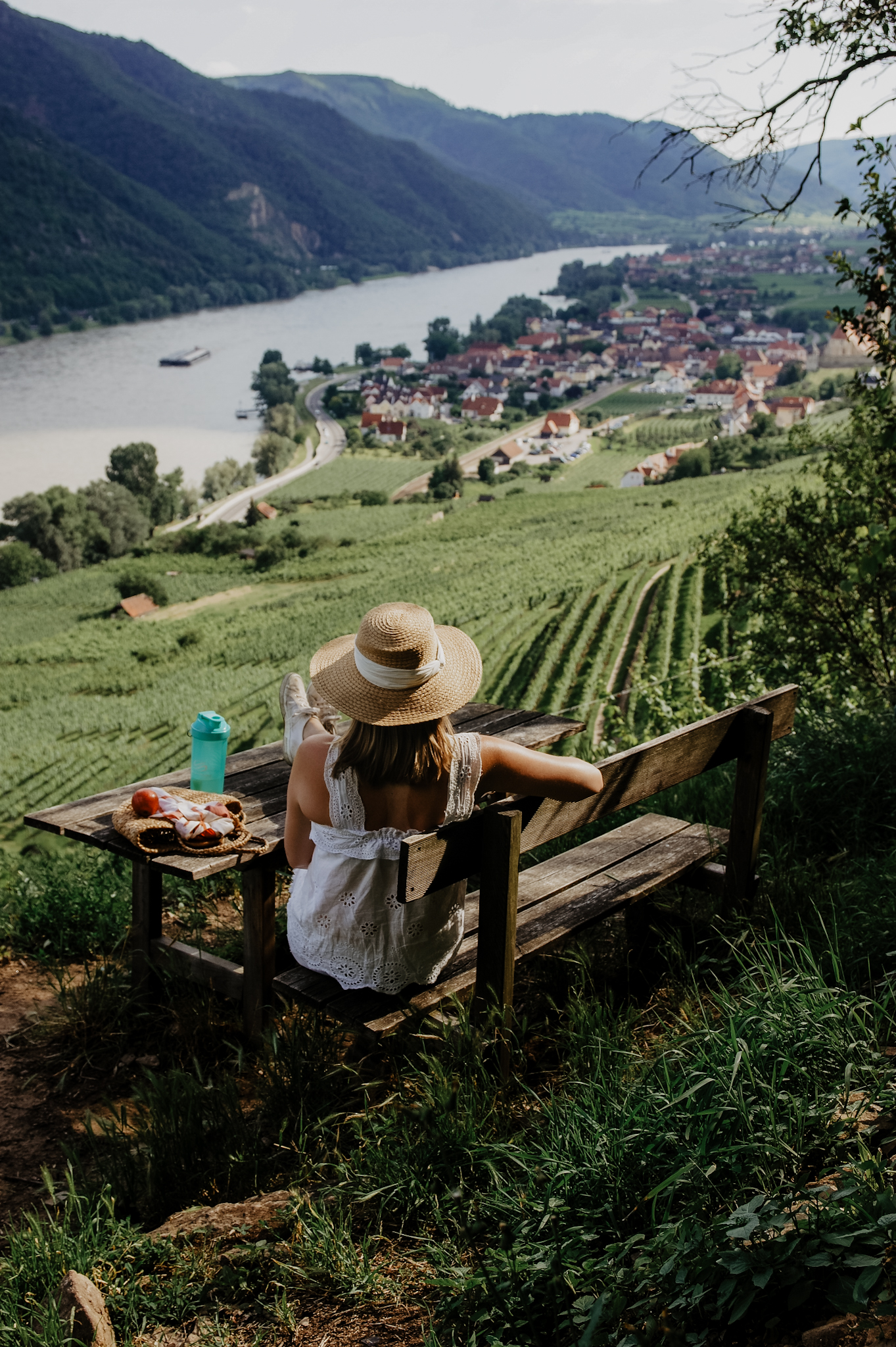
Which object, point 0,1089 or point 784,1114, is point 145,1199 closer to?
point 0,1089

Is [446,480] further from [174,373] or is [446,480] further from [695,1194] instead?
[695,1194]

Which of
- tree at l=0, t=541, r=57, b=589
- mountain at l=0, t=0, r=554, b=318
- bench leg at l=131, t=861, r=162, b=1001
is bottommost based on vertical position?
tree at l=0, t=541, r=57, b=589

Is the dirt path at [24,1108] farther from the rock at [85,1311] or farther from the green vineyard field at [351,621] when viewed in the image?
the green vineyard field at [351,621]

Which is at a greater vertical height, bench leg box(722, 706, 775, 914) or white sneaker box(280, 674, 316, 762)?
white sneaker box(280, 674, 316, 762)

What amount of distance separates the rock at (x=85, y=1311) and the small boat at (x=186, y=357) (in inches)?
4936

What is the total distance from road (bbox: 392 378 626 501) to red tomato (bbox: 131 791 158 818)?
6864 centimetres

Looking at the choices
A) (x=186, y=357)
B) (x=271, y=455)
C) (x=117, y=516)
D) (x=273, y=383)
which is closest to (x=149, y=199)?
(x=186, y=357)

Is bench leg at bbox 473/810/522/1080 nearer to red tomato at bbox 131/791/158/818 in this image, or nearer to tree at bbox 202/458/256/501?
red tomato at bbox 131/791/158/818

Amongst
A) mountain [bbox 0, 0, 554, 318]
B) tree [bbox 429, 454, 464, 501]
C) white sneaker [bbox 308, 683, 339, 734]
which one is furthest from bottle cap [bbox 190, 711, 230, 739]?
mountain [bbox 0, 0, 554, 318]

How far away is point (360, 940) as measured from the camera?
6.69 ft

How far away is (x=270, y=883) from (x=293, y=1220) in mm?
917

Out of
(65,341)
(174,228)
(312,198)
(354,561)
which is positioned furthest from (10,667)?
(312,198)

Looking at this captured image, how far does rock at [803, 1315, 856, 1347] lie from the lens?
109 cm

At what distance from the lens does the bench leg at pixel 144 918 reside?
2.76 metres
